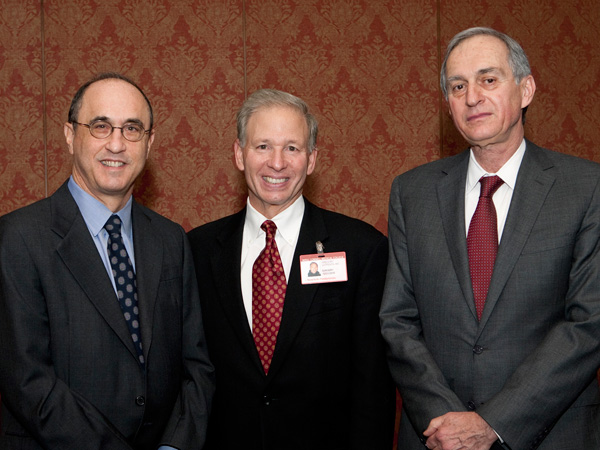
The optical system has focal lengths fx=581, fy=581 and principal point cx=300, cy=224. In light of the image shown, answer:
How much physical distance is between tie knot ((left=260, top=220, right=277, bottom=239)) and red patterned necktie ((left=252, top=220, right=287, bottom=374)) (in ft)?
0.21

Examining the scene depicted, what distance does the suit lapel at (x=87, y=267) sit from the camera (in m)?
1.98

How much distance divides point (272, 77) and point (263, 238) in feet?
6.81

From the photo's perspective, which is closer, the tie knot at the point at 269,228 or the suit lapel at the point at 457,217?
the suit lapel at the point at 457,217

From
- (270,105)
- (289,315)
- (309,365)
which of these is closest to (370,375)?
(309,365)

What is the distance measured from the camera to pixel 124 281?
83.7 inches

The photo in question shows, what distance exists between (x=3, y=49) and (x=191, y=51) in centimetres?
131

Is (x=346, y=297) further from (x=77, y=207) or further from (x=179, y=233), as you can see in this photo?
(x=77, y=207)

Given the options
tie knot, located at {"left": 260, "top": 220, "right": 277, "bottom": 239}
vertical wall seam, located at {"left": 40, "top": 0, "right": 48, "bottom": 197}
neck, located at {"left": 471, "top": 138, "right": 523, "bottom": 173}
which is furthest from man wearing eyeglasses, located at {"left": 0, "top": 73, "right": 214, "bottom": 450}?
vertical wall seam, located at {"left": 40, "top": 0, "right": 48, "bottom": 197}

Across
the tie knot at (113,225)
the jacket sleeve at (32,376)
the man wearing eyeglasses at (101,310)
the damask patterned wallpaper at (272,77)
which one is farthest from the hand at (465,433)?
the damask patterned wallpaper at (272,77)

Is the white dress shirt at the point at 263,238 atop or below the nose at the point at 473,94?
below

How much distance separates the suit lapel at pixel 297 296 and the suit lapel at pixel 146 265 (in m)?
0.49

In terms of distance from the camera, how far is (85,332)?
1.96m

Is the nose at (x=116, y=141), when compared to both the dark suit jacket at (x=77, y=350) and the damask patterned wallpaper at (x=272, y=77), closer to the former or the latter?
the dark suit jacket at (x=77, y=350)

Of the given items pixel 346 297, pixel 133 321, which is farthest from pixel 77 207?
pixel 346 297
